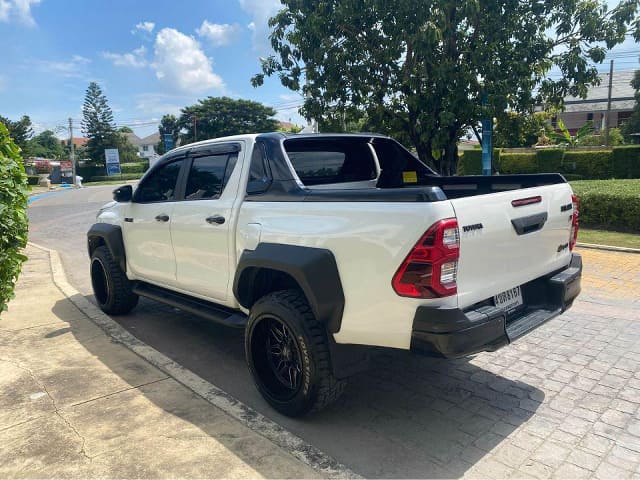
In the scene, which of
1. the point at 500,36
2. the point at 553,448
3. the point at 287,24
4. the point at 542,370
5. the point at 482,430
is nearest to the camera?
the point at 553,448

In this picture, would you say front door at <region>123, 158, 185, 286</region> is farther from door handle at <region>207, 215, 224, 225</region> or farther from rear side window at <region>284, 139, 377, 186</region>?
rear side window at <region>284, 139, 377, 186</region>

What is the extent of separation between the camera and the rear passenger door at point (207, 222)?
4.02 metres

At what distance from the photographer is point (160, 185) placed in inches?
200

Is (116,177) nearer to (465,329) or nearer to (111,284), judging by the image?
(111,284)

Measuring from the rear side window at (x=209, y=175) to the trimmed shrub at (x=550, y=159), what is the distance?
74.0 ft

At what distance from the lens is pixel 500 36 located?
827 cm

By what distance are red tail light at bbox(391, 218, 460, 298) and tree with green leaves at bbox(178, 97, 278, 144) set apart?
6966 cm

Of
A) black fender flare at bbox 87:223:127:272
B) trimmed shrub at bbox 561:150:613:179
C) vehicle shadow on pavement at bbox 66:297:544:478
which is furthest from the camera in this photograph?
trimmed shrub at bbox 561:150:613:179

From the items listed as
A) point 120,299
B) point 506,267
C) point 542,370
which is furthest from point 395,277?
point 120,299

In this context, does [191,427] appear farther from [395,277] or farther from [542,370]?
[542,370]

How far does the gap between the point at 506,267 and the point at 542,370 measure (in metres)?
1.43

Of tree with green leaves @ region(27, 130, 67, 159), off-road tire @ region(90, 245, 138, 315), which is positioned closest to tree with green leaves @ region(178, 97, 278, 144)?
tree with green leaves @ region(27, 130, 67, 159)

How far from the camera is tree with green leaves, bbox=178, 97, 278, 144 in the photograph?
7075 cm

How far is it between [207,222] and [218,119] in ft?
231
